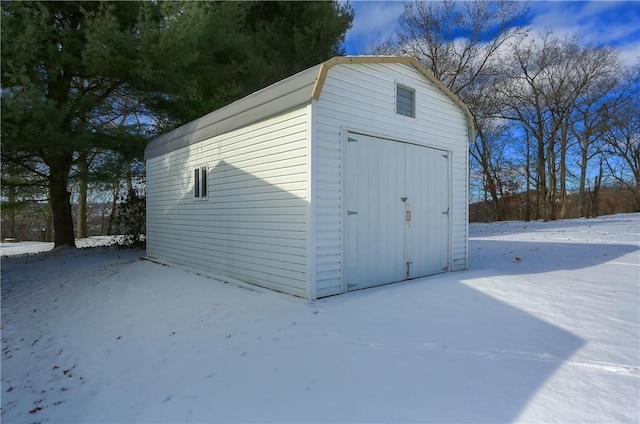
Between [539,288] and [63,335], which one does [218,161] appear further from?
[539,288]

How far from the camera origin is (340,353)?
299 cm

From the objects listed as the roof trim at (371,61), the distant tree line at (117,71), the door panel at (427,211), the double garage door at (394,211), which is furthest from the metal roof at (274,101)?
the distant tree line at (117,71)

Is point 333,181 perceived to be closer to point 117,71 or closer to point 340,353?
point 340,353

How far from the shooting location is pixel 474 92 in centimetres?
1936

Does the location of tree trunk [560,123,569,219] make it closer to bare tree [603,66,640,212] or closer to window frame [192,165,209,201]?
bare tree [603,66,640,212]

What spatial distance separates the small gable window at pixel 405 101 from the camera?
17.9ft

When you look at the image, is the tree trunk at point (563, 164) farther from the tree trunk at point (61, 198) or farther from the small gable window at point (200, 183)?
the tree trunk at point (61, 198)

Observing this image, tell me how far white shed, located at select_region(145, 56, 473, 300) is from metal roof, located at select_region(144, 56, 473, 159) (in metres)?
0.02

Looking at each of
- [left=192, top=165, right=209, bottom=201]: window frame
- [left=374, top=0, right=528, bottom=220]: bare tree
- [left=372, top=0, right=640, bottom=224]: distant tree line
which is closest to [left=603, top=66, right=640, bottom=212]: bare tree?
[left=372, top=0, right=640, bottom=224]: distant tree line

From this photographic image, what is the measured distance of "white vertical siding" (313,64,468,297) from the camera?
4418mm

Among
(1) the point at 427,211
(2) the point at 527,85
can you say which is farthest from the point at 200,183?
(2) the point at 527,85

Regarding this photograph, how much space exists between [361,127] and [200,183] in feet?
10.7

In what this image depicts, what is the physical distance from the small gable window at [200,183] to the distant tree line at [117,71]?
361 centimetres

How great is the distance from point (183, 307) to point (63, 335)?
134 centimetres
